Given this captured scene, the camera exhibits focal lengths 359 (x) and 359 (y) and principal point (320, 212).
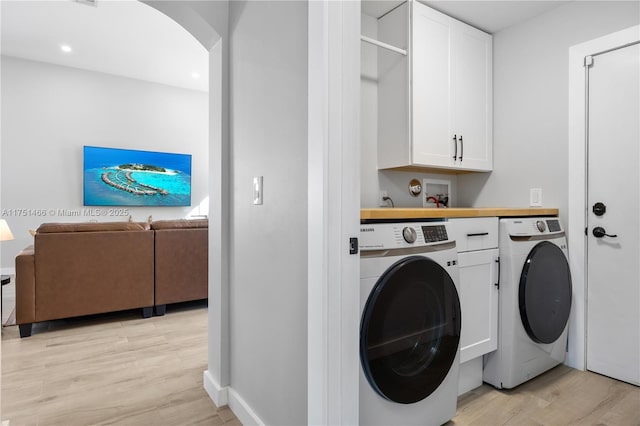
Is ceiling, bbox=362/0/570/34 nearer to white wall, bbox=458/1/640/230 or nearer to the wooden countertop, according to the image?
white wall, bbox=458/1/640/230

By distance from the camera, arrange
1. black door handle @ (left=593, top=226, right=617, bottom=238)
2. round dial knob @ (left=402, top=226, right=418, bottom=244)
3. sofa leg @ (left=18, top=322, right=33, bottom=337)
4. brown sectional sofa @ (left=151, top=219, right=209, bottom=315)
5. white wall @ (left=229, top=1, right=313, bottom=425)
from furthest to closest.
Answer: brown sectional sofa @ (left=151, top=219, right=209, bottom=315) < sofa leg @ (left=18, top=322, right=33, bottom=337) < black door handle @ (left=593, top=226, right=617, bottom=238) < round dial knob @ (left=402, top=226, right=418, bottom=244) < white wall @ (left=229, top=1, right=313, bottom=425)

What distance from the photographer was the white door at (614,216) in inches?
80.9

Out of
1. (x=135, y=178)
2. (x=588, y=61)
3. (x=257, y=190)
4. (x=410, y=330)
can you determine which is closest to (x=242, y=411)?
(x=410, y=330)

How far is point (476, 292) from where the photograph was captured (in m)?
1.82

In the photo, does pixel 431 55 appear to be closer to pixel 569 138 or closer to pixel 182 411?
pixel 569 138

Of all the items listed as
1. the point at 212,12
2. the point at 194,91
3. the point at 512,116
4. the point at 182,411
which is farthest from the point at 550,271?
the point at 194,91

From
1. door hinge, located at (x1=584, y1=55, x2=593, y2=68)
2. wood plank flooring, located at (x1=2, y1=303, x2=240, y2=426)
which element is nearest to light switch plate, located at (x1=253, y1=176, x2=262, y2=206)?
wood plank flooring, located at (x1=2, y1=303, x2=240, y2=426)

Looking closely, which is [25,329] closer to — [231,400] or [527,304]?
[231,400]

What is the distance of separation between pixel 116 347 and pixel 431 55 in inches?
116

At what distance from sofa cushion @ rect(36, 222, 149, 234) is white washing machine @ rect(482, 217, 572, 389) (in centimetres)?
281

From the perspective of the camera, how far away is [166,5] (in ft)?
5.31

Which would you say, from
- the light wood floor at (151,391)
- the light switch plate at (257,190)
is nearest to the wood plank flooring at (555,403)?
the light wood floor at (151,391)

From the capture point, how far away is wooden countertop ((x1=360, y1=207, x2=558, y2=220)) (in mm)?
1347

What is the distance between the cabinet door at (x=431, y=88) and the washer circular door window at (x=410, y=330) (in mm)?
1119
